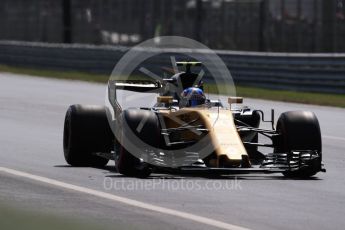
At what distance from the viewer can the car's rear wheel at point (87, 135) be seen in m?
13.0

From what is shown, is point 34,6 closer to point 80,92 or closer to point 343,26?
point 343,26

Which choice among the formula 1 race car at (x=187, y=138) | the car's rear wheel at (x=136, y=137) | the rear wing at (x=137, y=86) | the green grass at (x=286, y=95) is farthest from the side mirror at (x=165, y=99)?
the green grass at (x=286, y=95)

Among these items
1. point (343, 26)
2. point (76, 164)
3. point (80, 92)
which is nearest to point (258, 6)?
point (343, 26)

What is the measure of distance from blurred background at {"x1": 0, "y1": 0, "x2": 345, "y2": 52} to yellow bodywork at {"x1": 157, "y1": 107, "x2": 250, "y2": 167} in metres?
24.4

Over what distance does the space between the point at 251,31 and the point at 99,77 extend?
8046 millimetres

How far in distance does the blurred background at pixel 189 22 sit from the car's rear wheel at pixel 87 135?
77.9ft

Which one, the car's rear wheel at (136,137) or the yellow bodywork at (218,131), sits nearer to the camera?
the yellow bodywork at (218,131)

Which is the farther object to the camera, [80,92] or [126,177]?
[80,92]

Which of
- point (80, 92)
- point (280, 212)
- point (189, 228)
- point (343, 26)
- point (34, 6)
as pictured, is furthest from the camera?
point (34, 6)

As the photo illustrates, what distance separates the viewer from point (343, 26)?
3606cm

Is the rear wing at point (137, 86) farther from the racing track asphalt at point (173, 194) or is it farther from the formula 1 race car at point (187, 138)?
the racing track asphalt at point (173, 194)

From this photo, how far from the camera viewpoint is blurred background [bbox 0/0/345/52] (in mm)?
37281

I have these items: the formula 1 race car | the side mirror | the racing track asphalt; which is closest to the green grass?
the racing track asphalt

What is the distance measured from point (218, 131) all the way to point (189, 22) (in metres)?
Result: 31.5
